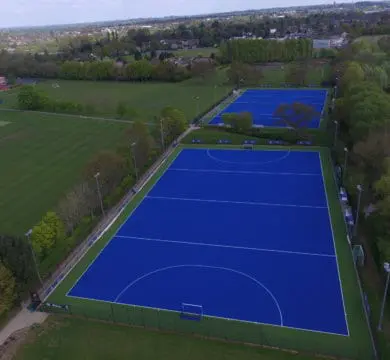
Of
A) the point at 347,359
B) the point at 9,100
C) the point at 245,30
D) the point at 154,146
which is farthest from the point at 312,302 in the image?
the point at 245,30

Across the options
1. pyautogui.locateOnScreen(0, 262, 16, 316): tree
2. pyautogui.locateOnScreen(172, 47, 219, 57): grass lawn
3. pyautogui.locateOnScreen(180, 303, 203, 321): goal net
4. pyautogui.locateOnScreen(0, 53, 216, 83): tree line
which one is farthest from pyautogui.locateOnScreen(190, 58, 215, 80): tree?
pyautogui.locateOnScreen(0, 262, 16, 316): tree

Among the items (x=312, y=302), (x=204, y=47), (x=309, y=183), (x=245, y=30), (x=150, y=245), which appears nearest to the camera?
(x=312, y=302)

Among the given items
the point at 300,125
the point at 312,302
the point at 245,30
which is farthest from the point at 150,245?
the point at 245,30

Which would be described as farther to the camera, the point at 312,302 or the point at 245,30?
the point at 245,30

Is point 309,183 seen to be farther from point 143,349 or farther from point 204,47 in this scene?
point 204,47

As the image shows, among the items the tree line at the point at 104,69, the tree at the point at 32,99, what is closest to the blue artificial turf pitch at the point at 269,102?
the tree line at the point at 104,69

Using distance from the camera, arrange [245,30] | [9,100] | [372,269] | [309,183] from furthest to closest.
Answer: [245,30] → [9,100] → [309,183] → [372,269]

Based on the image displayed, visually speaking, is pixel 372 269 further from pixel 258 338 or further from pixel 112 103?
pixel 112 103
